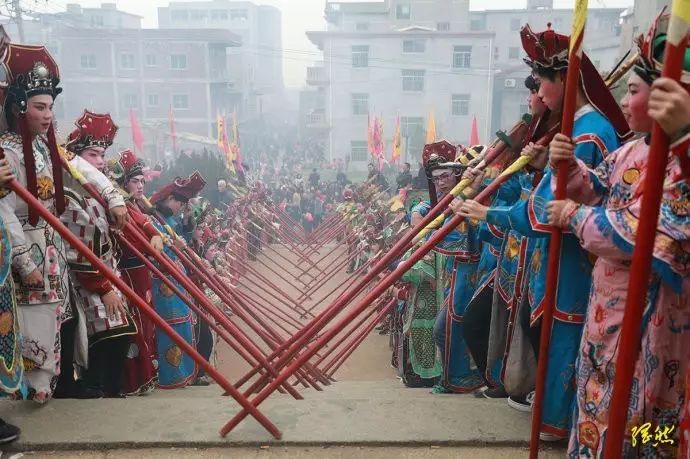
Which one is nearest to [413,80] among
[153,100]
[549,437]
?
[153,100]

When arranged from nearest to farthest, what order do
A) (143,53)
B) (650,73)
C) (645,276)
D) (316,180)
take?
(645,276), (650,73), (316,180), (143,53)

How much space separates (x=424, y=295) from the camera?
17.8 feet

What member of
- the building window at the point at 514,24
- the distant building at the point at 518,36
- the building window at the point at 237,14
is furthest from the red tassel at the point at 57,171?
the building window at the point at 237,14

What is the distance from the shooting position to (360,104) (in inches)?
1401

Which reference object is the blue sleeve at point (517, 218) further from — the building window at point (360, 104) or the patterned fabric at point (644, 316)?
the building window at point (360, 104)

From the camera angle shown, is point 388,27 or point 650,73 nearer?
point 650,73

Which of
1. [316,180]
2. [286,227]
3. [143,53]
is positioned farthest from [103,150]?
[143,53]

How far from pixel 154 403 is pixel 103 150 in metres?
1.96

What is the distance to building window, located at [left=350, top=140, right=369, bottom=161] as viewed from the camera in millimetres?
35659

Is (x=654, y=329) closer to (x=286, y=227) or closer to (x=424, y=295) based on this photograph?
(x=424, y=295)

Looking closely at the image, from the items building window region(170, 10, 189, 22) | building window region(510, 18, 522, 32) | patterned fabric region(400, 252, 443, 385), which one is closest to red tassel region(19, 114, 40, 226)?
patterned fabric region(400, 252, 443, 385)

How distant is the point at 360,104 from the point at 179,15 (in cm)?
3891

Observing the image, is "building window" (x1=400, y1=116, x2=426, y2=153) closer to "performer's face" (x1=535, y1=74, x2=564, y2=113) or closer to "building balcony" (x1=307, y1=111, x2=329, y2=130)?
"building balcony" (x1=307, y1=111, x2=329, y2=130)

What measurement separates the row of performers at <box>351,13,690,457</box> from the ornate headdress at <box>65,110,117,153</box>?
8.61 ft
